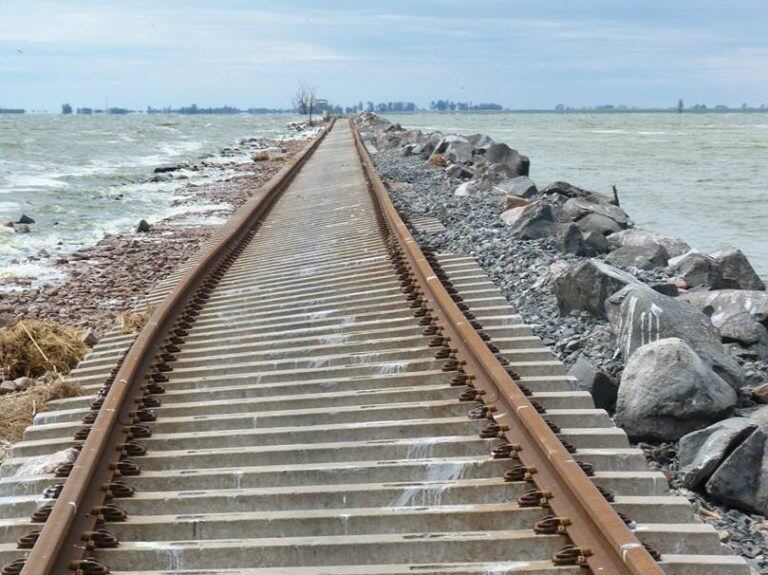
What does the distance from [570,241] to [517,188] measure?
25.5 feet

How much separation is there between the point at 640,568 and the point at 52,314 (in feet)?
29.4

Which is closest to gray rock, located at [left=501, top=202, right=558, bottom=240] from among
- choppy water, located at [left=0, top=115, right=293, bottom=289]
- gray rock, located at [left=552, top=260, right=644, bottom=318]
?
gray rock, located at [left=552, top=260, right=644, bottom=318]

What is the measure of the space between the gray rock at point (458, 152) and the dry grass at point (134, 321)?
2081cm

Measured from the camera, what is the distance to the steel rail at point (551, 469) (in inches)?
136

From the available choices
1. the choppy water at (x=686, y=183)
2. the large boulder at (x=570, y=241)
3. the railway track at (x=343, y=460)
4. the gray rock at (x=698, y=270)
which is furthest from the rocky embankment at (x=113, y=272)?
the choppy water at (x=686, y=183)

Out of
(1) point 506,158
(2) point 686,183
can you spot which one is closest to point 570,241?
(1) point 506,158

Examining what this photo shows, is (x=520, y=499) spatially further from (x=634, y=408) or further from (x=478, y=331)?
(x=478, y=331)

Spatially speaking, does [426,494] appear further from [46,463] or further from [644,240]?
[644,240]

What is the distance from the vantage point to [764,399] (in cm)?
653

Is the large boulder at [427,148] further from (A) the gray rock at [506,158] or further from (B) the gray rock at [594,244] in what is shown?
(B) the gray rock at [594,244]

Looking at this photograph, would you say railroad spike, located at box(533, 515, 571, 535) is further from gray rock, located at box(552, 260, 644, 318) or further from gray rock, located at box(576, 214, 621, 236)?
gray rock, located at box(576, 214, 621, 236)

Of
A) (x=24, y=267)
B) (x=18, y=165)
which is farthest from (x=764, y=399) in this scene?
(x=18, y=165)

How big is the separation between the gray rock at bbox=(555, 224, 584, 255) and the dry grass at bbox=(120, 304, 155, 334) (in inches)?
209

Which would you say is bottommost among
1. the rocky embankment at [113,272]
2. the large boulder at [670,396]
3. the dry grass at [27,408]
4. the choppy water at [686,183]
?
the choppy water at [686,183]
